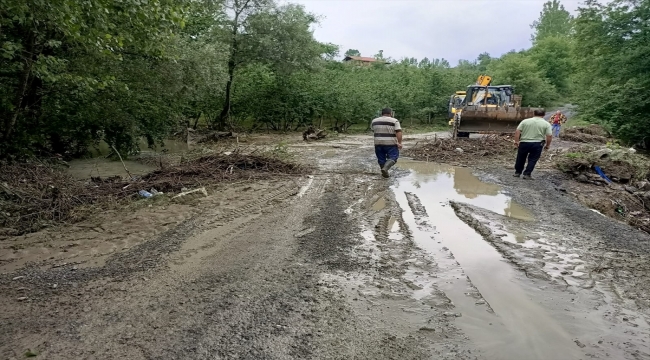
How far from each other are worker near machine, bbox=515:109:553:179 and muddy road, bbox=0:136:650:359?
10.1 feet

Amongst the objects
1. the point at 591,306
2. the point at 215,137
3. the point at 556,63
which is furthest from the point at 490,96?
the point at 556,63

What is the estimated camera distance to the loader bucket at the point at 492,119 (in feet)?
55.2

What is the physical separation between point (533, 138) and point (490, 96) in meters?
11.4

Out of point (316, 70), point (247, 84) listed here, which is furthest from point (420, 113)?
point (247, 84)

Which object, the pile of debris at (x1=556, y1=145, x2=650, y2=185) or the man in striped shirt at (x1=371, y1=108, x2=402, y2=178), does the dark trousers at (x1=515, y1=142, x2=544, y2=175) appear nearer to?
the pile of debris at (x1=556, y1=145, x2=650, y2=185)

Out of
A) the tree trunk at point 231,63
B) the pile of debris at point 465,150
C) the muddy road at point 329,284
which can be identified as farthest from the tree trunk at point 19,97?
the tree trunk at point 231,63

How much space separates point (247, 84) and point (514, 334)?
24.8 meters

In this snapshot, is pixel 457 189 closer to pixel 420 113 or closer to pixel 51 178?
pixel 51 178

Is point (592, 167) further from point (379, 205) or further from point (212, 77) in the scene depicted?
point (212, 77)

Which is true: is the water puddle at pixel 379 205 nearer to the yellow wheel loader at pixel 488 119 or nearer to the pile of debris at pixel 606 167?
the pile of debris at pixel 606 167

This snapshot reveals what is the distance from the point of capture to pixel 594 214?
687cm

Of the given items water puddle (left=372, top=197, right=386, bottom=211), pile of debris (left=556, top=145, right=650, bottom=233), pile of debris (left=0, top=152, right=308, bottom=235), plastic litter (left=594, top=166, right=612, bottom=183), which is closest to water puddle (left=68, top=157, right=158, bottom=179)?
pile of debris (left=0, top=152, right=308, bottom=235)

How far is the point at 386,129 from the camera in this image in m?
9.83

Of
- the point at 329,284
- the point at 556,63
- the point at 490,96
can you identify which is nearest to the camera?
the point at 329,284
